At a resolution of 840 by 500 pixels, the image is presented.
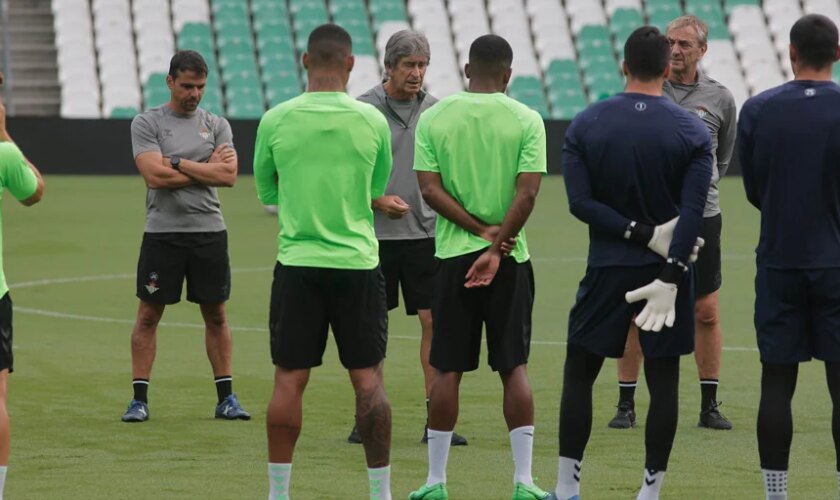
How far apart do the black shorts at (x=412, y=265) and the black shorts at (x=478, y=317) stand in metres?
1.38

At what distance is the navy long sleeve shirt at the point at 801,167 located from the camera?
6098mm

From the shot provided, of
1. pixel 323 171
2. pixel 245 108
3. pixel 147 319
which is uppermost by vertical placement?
pixel 245 108

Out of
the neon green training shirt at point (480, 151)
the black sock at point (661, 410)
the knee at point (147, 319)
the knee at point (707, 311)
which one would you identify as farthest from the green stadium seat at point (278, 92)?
the black sock at point (661, 410)

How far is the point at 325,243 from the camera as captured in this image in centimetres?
622

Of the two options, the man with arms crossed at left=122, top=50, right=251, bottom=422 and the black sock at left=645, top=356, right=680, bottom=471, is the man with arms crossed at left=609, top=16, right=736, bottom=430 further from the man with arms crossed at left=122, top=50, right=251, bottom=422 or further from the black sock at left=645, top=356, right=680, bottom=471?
the man with arms crossed at left=122, top=50, right=251, bottom=422

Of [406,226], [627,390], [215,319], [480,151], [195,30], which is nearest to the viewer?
[480,151]

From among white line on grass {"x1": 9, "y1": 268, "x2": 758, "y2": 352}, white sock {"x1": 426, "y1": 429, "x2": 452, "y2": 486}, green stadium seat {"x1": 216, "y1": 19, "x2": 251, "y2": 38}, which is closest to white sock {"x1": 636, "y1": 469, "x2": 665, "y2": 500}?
white sock {"x1": 426, "y1": 429, "x2": 452, "y2": 486}

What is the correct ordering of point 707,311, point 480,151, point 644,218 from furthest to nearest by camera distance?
point 707,311 → point 480,151 → point 644,218

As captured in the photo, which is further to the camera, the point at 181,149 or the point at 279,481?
the point at 181,149

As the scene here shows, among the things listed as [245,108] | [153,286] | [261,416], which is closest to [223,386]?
[261,416]

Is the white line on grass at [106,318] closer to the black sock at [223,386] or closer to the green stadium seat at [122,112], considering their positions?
the black sock at [223,386]

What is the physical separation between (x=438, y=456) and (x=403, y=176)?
2006mm

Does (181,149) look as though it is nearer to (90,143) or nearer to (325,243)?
(325,243)

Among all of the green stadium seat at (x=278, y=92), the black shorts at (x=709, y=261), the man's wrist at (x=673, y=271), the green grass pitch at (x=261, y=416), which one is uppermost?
the green stadium seat at (x=278, y=92)
